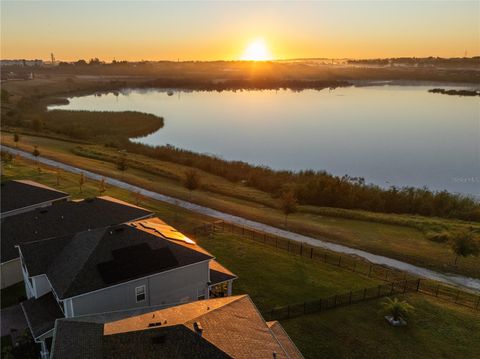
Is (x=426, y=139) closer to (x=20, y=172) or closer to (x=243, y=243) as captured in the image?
(x=243, y=243)

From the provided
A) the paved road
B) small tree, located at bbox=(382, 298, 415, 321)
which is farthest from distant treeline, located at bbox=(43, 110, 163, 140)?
small tree, located at bbox=(382, 298, 415, 321)

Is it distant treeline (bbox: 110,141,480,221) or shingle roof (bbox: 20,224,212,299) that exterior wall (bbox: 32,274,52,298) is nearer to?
shingle roof (bbox: 20,224,212,299)

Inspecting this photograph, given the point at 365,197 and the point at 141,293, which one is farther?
the point at 365,197

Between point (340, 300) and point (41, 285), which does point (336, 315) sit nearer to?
point (340, 300)

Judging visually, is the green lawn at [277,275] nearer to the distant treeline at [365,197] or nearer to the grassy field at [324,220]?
the grassy field at [324,220]

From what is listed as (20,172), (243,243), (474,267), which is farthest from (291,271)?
(20,172)

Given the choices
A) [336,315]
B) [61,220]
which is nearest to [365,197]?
[336,315]
